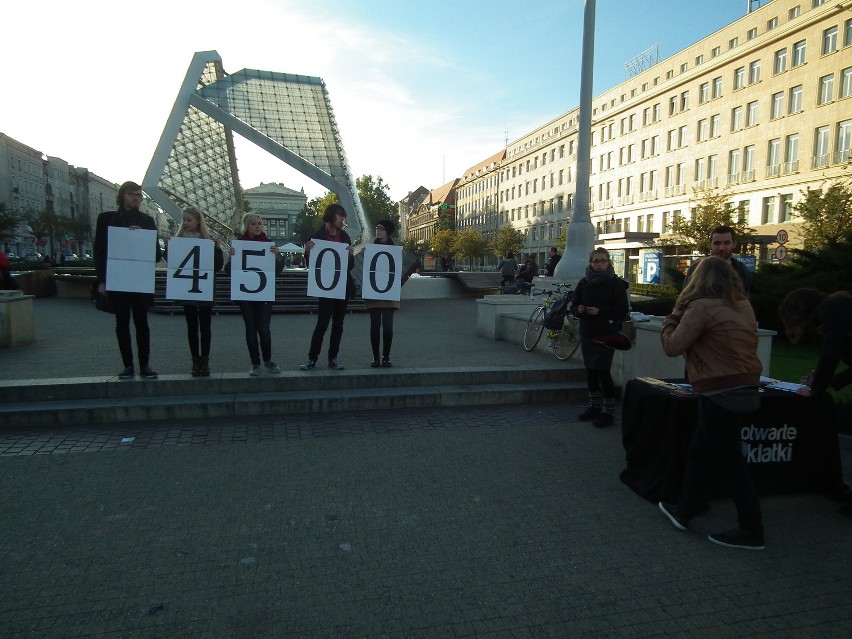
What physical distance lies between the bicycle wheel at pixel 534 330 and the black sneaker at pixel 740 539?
616 centimetres

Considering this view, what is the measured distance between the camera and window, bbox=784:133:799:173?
145 ft

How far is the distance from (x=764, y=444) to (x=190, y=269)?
6219mm

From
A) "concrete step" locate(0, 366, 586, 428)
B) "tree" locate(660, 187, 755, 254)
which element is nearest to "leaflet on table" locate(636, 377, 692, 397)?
"concrete step" locate(0, 366, 586, 428)

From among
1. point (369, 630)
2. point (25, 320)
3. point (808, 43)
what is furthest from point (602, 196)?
point (369, 630)

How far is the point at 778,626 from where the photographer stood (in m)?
2.77

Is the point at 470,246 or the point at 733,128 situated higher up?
the point at 733,128

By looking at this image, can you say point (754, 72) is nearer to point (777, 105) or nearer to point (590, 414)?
point (777, 105)

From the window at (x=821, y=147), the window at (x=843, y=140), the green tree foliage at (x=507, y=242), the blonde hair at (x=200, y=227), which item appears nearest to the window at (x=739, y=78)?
the window at (x=821, y=147)

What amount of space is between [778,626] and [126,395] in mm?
6482

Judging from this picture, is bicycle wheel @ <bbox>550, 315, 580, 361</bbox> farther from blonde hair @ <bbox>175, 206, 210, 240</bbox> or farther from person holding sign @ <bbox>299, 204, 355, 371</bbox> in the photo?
blonde hair @ <bbox>175, 206, 210, 240</bbox>

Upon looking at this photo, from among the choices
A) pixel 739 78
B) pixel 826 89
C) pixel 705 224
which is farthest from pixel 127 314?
pixel 739 78

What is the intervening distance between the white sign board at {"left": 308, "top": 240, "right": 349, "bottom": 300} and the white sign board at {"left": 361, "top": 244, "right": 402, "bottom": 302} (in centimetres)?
30

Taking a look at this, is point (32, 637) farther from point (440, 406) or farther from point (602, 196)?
point (602, 196)

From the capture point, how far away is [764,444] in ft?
13.7
